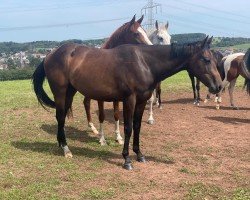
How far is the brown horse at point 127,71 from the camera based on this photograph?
5.74m

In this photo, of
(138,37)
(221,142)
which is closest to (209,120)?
(221,142)

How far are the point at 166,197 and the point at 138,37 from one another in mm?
3531

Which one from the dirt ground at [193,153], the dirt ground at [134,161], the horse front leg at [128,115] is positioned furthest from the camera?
the horse front leg at [128,115]

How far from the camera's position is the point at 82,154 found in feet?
22.1

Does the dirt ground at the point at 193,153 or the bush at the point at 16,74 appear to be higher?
the dirt ground at the point at 193,153

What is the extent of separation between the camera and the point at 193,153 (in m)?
6.81

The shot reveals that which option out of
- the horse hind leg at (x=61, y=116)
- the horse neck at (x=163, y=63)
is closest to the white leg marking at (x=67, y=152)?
the horse hind leg at (x=61, y=116)

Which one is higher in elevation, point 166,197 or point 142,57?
point 142,57

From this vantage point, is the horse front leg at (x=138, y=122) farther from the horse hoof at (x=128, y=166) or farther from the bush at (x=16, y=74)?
the bush at (x=16, y=74)

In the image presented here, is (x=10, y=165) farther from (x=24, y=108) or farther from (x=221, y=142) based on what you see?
(x=24, y=108)

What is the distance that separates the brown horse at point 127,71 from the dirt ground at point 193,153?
1.99 ft

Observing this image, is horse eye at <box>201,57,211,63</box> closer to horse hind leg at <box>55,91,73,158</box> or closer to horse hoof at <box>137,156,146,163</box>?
horse hoof at <box>137,156,146,163</box>

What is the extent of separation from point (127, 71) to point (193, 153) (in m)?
2.20

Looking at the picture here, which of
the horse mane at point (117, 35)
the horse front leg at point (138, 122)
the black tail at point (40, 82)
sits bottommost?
the horse front leg at point (138, 122)
